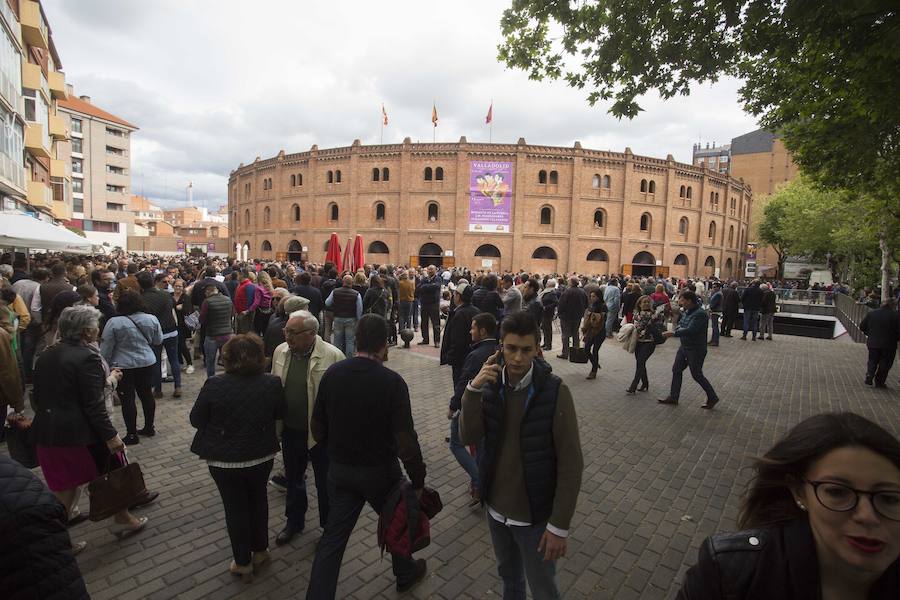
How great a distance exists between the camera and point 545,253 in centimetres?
3784

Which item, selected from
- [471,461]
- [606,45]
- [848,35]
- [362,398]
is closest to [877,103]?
[848,35]

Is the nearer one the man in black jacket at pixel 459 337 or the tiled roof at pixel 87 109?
the man in black jacket at pixel 459 337

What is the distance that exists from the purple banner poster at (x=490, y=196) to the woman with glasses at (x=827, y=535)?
36.1m

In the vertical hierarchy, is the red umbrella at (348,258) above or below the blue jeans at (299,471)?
above

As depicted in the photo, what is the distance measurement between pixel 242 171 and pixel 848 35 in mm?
51712

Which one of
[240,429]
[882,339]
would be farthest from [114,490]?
[882,339]

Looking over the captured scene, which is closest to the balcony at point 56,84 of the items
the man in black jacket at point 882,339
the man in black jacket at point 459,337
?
the man in black jacket at point 459,337

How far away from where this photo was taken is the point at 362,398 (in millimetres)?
2643

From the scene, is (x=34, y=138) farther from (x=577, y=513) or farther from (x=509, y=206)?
(x=509, y=206)

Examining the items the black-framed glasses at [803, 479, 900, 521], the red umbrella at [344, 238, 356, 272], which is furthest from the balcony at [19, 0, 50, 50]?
the black-framed glasses at [803, 479, 900, 521]

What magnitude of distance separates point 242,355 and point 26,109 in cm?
2643

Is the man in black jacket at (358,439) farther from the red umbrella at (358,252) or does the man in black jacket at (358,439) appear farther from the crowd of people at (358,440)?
the red umbrella at (358,252)

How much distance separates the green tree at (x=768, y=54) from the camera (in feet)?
16.9

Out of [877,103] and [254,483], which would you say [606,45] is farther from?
[254,483]
